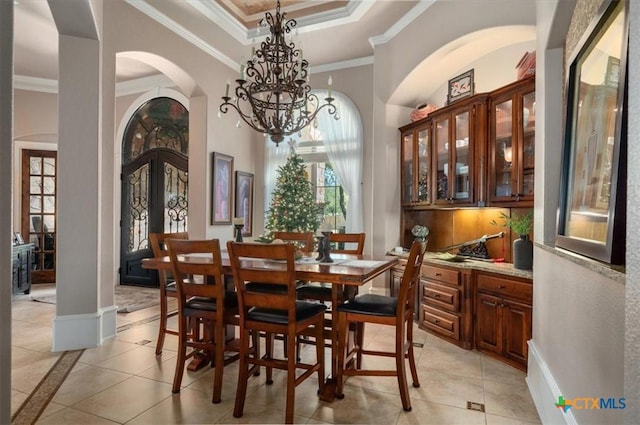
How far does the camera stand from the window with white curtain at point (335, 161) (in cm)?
546

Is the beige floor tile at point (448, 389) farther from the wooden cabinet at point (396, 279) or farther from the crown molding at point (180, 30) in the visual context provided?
the crown molding at point (180, 30)

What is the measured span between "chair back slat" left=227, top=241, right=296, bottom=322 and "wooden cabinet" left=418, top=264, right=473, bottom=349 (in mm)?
1964

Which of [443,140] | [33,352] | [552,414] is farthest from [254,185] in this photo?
[552,414]

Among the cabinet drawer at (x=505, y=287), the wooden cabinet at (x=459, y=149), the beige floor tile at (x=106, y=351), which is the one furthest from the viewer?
the wooden cabinet at (x=459, y=149)

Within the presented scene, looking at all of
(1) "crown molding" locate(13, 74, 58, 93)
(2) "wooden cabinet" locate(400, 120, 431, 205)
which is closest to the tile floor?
(2) "wooden cabinet" locate(400, 120, 431, 205)

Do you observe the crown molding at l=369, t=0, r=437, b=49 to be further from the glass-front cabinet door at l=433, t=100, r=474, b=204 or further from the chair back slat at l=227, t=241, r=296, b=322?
the chair back slat at l=227, t=241, r=296, b=322

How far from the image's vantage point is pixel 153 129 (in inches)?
249

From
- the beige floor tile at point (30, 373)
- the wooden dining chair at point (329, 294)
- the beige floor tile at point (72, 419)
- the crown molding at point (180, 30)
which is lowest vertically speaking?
the beige floor tile at point (30, 373)

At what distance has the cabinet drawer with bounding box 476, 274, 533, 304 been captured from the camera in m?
2.88

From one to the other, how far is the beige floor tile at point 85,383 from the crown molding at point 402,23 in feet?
15.1

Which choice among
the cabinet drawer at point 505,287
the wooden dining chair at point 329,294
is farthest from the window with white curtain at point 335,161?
the cabinet drawer at point 505,287

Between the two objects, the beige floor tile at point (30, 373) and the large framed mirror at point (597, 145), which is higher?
the large framed mirror at point (597, 145)

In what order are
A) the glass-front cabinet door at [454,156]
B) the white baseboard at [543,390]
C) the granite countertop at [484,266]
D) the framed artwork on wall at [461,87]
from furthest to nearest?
the framed artwork on wall at [461,87] → the glass-front cabinet door at [454,156] → the granite countertop at [484,266] → the white baseboard at [543,390]
